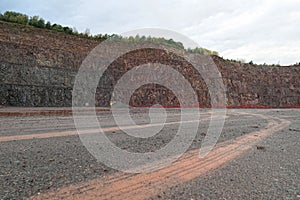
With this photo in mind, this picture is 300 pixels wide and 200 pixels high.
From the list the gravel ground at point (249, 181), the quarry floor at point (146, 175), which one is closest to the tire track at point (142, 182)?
the quarry floor at point (146, 175)

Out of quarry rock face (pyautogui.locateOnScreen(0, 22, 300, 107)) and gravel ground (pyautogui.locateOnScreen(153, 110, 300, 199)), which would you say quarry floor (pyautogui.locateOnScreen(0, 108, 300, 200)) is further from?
quarry rock face (pyautogui.locateOnScreen(0, 22, 300, 107))

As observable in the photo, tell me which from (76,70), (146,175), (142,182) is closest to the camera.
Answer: (142,182)

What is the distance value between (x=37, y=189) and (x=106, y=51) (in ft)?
78.7

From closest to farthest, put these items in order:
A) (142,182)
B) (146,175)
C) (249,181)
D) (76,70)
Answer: (142,182), (249,181), (146,175), (76,70)

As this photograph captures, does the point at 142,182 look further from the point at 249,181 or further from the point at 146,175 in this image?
the point at 249,181

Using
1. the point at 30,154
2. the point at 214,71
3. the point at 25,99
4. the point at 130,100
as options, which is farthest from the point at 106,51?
the point at 30,154

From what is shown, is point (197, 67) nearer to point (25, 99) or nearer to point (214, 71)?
point (214, 71)

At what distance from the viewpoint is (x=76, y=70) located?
68.4 ft

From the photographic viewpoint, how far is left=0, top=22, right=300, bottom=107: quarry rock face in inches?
674

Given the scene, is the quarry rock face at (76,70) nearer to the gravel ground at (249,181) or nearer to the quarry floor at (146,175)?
the quarry floor at (146,175)

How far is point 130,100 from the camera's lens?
23.0m

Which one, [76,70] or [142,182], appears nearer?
[142,182]

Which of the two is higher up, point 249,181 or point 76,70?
point 76,70

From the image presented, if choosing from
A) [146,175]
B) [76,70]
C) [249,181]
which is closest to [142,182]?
[146,175]
